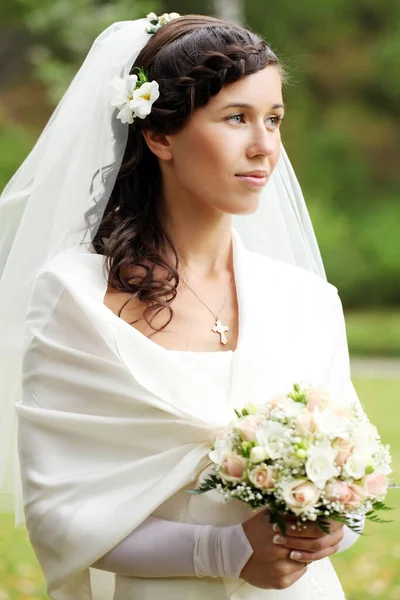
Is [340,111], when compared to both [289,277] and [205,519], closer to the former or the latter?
[289,277]

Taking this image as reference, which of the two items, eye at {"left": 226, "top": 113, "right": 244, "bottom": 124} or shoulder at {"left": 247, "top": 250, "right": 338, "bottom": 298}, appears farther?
shoulder at {"left": 247, "top": 250, "right": 338, "bottom": 298}

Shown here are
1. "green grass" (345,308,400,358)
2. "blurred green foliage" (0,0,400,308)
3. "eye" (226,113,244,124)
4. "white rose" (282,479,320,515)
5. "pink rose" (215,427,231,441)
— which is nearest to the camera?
"white rose" (282,479,320,515)

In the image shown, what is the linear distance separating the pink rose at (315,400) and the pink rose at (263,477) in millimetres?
183

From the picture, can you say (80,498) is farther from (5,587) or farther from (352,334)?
(352,334)

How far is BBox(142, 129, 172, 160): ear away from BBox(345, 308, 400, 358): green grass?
9.88 meters

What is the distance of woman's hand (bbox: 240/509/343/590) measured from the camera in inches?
94.8

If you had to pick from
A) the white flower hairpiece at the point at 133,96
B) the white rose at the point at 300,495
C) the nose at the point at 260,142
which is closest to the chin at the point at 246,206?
the nose at the point at 260,142

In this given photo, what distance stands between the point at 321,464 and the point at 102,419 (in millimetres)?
609

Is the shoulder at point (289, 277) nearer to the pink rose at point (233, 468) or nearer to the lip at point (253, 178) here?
the lip at point (253, 178)

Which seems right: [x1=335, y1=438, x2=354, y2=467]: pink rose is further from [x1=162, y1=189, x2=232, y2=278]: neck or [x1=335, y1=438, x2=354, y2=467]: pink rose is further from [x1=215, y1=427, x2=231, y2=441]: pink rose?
[x1=162, y1=189, x2=232, y2=278]: neck

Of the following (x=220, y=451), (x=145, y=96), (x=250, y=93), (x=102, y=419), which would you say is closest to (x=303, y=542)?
(x=220, y=451)

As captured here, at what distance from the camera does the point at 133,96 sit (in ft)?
9.27

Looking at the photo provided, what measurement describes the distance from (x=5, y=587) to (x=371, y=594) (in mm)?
2108

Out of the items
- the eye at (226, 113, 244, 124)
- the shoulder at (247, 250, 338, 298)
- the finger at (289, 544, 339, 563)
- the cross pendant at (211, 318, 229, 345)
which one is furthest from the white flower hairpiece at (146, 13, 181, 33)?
the finger at (289, 544, 339, 563)
